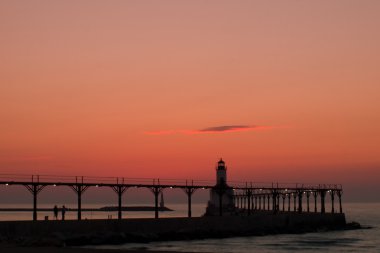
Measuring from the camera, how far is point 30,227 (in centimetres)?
5319

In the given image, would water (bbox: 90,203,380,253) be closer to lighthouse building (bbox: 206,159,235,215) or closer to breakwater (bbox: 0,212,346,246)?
breakwater (bbox: 0,212,346,246)

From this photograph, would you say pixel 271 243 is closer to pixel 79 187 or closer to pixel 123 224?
pixel 123 224

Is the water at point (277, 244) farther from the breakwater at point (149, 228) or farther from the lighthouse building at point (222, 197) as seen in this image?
the lighthouse building at point (222, 197)

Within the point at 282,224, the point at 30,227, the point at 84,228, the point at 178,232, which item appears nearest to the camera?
the point at 30,227

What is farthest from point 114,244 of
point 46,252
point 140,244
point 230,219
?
point 46,252

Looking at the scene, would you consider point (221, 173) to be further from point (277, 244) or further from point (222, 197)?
point (277, 244)

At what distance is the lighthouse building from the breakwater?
6.68 meters

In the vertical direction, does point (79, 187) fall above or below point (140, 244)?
above

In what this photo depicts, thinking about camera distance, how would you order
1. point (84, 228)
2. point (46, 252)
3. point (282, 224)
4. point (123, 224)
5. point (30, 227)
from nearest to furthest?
point (46, 252) < point (30, 227) < point (84, 228) < point (123, 224) < point (282, 224)

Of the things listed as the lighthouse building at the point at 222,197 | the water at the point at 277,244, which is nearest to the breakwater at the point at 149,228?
the water at the point at 277,244

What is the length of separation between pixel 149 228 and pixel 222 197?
2592cm

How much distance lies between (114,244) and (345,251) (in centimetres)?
2122

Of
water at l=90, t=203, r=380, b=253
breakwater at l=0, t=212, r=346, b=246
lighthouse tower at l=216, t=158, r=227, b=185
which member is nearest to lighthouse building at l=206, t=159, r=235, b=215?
lighthouse tower at l=216, t=158, r=227, b=185

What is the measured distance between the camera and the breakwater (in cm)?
5256
